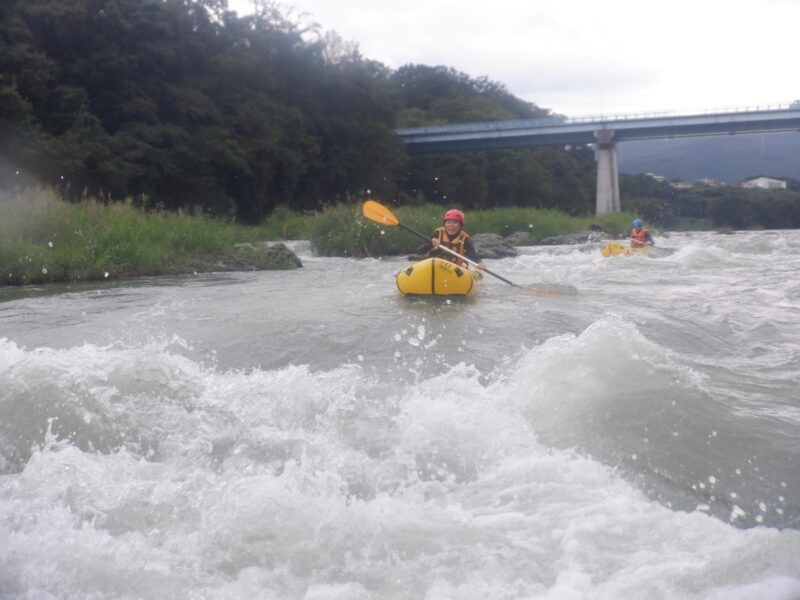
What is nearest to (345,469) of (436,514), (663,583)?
(436,514)

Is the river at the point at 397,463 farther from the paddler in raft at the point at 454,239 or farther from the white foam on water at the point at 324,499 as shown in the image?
the paddler in raft at the point at 454,239

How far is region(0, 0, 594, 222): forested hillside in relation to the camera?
21.2 metres

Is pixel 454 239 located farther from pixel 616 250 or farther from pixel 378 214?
pixel 616 250

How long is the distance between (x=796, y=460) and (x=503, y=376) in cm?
Result: 157

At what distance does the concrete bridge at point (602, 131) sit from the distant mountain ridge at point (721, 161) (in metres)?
14.0

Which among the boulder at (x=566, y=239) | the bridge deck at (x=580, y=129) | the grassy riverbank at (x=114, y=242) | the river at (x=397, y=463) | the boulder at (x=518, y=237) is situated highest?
the bridge deck at (x=580, y=129)

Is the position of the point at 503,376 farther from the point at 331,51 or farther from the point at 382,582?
the point at 331,51

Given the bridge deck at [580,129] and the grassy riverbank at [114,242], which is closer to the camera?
the grassy riverbank at [114,242]

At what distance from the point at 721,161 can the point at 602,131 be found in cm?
4395

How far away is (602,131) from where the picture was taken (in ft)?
121

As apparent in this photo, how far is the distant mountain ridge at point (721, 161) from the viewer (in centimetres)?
5359

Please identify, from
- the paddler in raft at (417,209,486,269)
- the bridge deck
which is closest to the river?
the paddler in raft at (417,209,486,269)

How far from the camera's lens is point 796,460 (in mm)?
3283

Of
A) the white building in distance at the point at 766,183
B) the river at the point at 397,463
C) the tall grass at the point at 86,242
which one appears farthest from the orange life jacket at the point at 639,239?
the white building in distance at the point at 766,183
